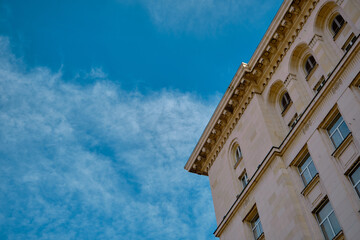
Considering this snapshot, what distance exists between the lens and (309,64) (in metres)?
31.9

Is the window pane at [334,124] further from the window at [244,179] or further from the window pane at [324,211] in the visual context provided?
the window at [244,179]

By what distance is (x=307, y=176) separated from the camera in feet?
93.1

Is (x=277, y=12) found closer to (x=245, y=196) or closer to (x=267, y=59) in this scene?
(x=267, y=59)

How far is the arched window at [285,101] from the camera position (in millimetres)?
33188

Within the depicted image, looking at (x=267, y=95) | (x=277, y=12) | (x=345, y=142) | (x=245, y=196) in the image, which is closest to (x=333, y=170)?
(x=345, y=142)

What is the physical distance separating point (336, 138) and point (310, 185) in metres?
2.71

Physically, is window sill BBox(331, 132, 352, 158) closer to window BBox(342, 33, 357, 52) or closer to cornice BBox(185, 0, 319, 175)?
window BBox(342, 33, 357, 52)

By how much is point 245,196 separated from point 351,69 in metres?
10.00

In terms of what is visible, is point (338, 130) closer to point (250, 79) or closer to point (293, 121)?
point (293, 121)

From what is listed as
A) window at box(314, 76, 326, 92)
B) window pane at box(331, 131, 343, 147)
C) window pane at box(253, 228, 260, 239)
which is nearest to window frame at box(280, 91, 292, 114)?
window at box(314, 76, 326, 92)

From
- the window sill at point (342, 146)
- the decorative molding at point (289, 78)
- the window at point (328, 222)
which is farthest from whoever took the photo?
the decorative molding at point (289, 78)

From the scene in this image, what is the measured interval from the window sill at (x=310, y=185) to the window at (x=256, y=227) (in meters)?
4.01

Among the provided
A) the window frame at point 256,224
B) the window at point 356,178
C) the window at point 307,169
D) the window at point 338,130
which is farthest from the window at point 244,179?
the window at point 356,178

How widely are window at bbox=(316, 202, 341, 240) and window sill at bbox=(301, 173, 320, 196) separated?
142 centimetres
